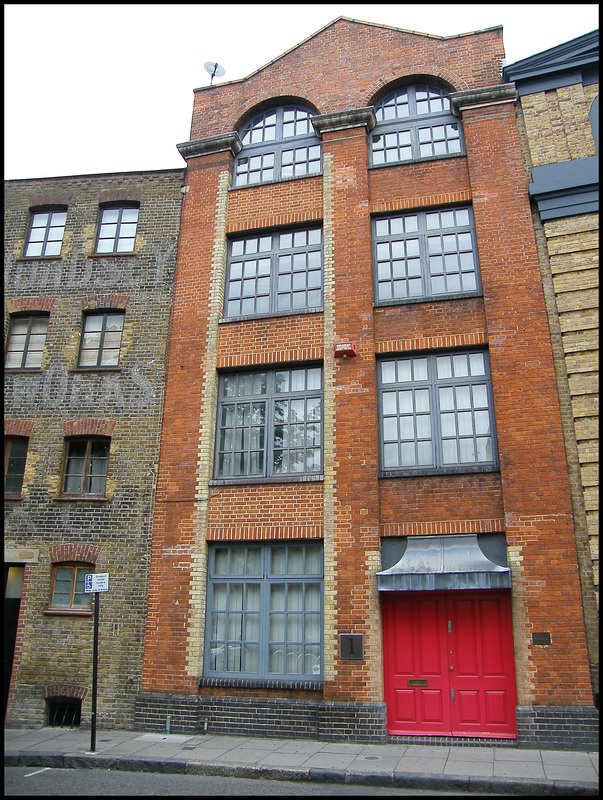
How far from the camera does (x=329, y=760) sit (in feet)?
29.4

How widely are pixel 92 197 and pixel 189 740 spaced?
40.6ft

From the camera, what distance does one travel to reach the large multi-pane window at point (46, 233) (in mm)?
15156

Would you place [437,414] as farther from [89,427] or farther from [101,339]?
[101,339]

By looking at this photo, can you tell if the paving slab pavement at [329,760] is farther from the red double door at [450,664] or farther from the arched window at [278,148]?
the arched window at [278,148]

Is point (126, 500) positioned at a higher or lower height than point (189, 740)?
higher

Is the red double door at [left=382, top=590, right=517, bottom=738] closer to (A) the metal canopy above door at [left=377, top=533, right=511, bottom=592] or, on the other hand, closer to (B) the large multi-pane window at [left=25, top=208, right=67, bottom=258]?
(A) the metal canopy above door at [left=377, top=533, right=511, bottom=592]

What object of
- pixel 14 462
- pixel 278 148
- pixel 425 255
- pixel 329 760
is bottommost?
pixel 329 760

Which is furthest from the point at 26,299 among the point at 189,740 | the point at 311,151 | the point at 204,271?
the point at 189,740

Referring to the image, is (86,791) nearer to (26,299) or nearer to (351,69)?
(26,299)

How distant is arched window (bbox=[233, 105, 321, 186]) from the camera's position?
47.4 feet

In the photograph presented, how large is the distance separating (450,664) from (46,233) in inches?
532

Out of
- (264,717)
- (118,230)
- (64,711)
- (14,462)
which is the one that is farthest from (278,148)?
(64,711)

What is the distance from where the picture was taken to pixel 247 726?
10625 mm

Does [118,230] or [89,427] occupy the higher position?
[118,230]
